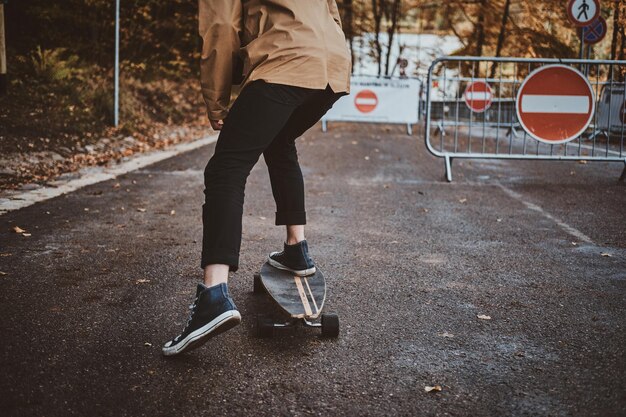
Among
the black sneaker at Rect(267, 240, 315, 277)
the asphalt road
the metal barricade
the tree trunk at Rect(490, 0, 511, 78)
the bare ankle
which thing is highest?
the tree trunk at Rect(490, 0, 511, 78)

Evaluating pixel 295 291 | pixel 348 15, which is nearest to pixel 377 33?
pixel 348 15

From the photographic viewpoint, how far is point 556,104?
8758mm

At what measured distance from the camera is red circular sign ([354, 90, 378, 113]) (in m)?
18.2

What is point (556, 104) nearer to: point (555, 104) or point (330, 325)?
point (555, 104)

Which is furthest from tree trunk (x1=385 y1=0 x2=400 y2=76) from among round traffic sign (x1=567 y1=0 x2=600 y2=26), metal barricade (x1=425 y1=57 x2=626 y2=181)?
round traffic sign (x1=567 y1=0 x2=600 y2=26)

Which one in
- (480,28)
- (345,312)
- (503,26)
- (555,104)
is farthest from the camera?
(480,28)

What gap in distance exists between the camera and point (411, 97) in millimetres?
18500

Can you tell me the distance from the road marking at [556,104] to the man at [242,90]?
6166 millimetres

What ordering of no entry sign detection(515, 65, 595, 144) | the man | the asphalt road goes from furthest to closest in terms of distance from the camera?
no entry sign detection(515, 65, 595, 144) → the man → the asphalt road

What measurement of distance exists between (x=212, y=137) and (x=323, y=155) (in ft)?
13.6

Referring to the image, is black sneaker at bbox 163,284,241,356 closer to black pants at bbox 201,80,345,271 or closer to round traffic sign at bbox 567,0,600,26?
black pants at bbox 201,80,345,271

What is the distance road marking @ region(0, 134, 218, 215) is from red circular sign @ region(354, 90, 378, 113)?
625 centimetres

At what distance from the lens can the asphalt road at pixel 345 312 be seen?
2578mm

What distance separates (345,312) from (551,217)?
11.8ft
